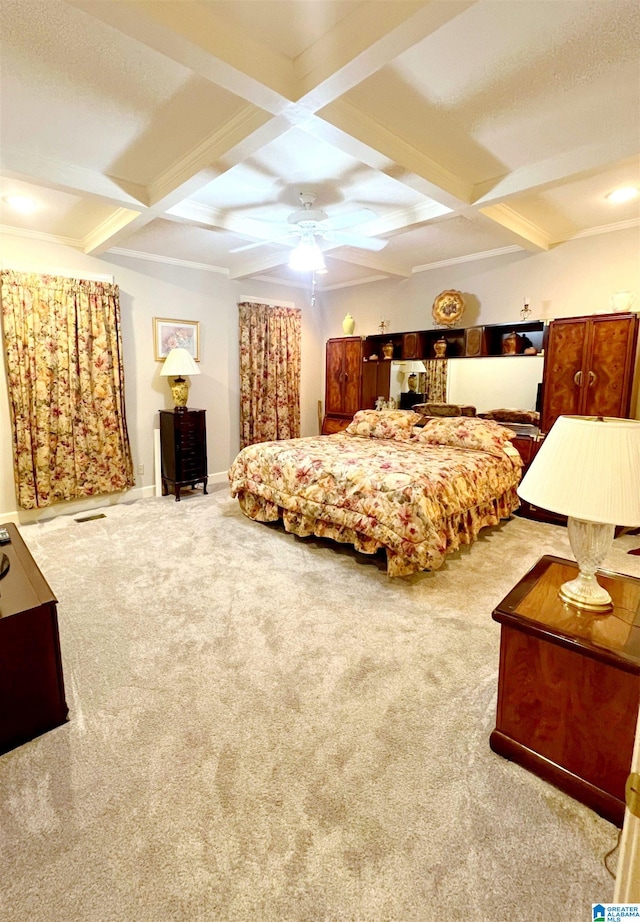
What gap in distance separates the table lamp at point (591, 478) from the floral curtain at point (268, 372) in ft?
14.8

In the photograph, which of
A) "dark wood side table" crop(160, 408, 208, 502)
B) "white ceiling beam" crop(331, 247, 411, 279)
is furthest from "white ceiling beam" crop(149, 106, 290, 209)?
"dark wood side table" crop(160, 408, 208, 502)

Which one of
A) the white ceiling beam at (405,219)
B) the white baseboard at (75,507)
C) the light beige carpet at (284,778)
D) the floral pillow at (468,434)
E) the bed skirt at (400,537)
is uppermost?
the white ceiling beam at (405,219)

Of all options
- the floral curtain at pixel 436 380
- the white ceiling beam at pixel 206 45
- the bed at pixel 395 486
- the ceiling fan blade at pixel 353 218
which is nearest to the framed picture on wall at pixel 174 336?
the bed at pixel 395 486

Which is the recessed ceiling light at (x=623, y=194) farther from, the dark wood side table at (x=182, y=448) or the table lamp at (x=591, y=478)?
the dark wood side table at (x=182, y=448)

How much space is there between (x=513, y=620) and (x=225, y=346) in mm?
4747

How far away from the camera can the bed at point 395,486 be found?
2.88m

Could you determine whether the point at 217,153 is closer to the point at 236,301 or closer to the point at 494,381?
the point at 236,301

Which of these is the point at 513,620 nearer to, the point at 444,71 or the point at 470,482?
the point at 470,482

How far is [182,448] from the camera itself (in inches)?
183

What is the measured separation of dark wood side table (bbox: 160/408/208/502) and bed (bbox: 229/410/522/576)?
826 millimetres

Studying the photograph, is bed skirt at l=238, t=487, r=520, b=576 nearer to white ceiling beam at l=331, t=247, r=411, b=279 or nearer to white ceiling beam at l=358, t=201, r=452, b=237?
white ceiling beam at l=358, t=201, r=452, b=237

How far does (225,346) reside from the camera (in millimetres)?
5391

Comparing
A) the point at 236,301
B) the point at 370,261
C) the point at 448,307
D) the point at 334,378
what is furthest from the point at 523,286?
the point at 236,301

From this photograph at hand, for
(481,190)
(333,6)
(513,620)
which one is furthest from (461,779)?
(481,190)
